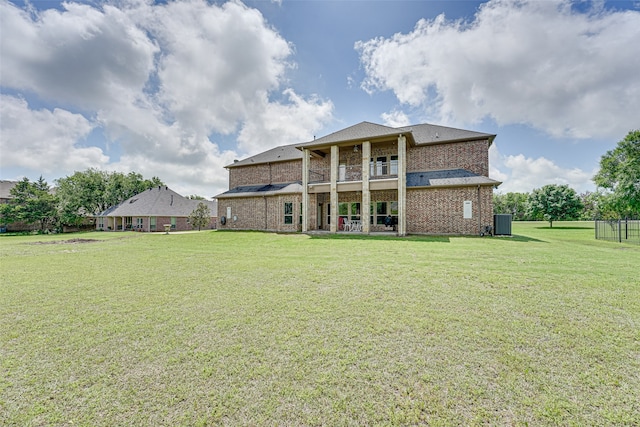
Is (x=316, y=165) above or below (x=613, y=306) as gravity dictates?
above

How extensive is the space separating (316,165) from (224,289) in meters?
18.2

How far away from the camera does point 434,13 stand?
13422 millimetres

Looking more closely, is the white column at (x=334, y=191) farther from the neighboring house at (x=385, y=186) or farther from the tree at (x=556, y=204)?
the tree at (x=556, y=204)

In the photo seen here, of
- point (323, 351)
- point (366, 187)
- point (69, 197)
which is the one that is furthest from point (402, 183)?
point (69, 197)

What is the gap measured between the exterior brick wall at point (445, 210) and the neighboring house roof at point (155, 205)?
3221 cm

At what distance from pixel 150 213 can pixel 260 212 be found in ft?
65.3

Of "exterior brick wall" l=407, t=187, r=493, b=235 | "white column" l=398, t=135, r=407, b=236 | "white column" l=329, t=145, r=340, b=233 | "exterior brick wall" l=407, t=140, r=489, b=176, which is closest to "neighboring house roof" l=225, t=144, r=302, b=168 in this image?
"white column" l=329, t=145, r=340, b=233

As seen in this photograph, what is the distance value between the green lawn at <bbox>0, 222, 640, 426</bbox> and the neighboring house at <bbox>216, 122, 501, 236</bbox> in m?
10.9

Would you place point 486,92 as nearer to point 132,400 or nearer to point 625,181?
point 625,181

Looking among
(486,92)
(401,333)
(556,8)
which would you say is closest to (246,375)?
(401,333)

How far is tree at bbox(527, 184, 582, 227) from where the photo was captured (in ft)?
114

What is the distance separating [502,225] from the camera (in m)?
16.1

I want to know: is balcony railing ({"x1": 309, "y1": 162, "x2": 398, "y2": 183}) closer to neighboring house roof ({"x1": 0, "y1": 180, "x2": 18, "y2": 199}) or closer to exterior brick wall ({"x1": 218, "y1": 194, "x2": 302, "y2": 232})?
exterior brick wall ({"x1": 218, "y1": 194, "x2": 302, "y2": 232})

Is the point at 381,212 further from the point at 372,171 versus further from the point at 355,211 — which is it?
the point at 372,171
